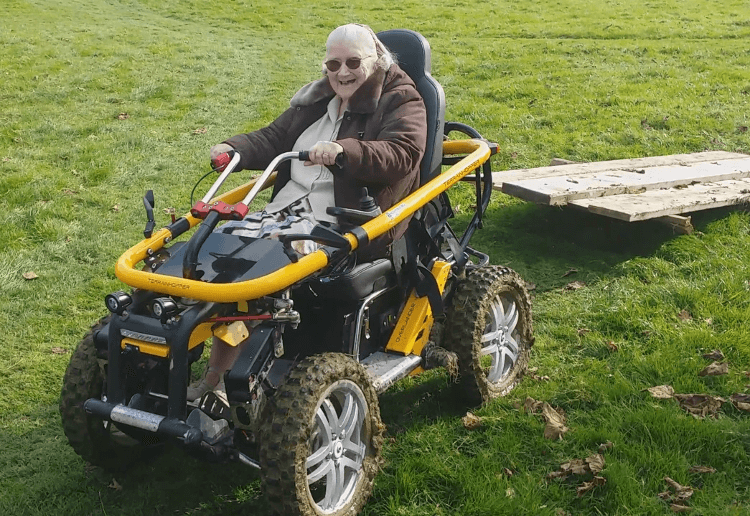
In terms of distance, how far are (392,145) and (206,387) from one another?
56.4 inches

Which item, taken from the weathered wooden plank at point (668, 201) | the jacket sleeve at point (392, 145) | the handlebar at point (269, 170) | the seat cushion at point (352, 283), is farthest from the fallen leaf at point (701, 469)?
the weathered wooden plank at point (668, 201)

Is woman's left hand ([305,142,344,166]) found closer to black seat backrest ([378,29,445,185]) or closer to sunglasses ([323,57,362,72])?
sunglasses ([323,57,362,72])

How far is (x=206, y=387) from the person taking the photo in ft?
12.2

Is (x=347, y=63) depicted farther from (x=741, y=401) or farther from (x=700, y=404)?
(x=741, y=401)

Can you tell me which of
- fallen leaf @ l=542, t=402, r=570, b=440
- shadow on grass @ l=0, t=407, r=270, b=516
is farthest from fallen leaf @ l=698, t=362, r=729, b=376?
shadow on grass @ l=0, t=407, r=270, b=516

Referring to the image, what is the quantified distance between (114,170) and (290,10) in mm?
13311

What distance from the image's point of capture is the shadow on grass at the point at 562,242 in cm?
660

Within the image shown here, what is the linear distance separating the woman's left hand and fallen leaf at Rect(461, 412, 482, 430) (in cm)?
161

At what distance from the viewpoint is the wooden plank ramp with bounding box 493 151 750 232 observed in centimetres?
667

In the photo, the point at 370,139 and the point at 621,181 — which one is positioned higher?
the point at 370,139

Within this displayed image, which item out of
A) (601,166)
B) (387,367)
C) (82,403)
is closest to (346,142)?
(387,367)

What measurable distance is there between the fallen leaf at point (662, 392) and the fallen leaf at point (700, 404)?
0.14 feet

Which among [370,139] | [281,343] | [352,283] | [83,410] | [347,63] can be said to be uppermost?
[347,63]

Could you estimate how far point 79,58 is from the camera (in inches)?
581
